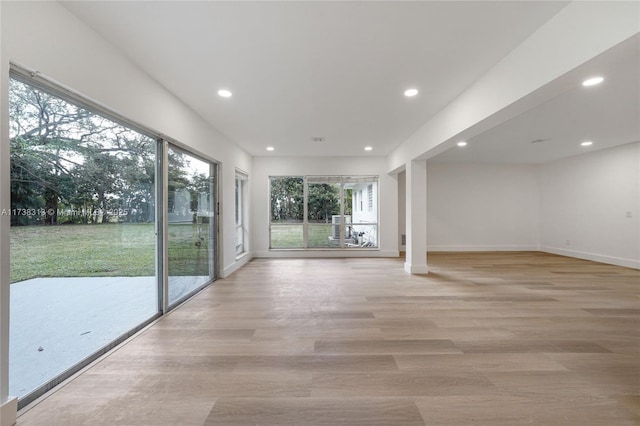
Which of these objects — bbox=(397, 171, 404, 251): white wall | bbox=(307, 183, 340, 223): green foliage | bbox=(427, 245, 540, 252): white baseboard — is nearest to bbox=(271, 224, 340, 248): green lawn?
bbox=(307, 183, 340, 223): green foliage

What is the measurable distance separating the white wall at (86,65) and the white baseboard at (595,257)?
917 centimetres

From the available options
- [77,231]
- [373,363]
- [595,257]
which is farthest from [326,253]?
[595,257]

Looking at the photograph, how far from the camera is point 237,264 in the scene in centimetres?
550

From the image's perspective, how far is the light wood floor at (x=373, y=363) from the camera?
158 cm

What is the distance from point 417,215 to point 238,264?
A: 399 cm

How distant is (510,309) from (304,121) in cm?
394

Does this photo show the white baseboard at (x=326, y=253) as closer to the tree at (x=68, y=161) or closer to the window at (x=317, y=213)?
→ the window at (x=317, y=213)

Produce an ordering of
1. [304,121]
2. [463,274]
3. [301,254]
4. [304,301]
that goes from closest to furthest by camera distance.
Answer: [304,301] → [304,121] → [463,274] → [301,254]

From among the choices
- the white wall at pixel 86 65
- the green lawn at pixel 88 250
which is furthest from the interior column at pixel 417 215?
the green lawn at pixel 88 250

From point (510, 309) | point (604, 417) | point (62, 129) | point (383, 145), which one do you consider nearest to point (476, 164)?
point (383, 145)

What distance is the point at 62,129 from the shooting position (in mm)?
1897

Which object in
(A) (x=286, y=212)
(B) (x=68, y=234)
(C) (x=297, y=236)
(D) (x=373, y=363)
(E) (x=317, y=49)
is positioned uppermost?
(E) (x=317, y=49)

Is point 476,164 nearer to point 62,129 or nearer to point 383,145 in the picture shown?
point 383,145

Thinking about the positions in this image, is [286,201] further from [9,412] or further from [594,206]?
[594,206]
